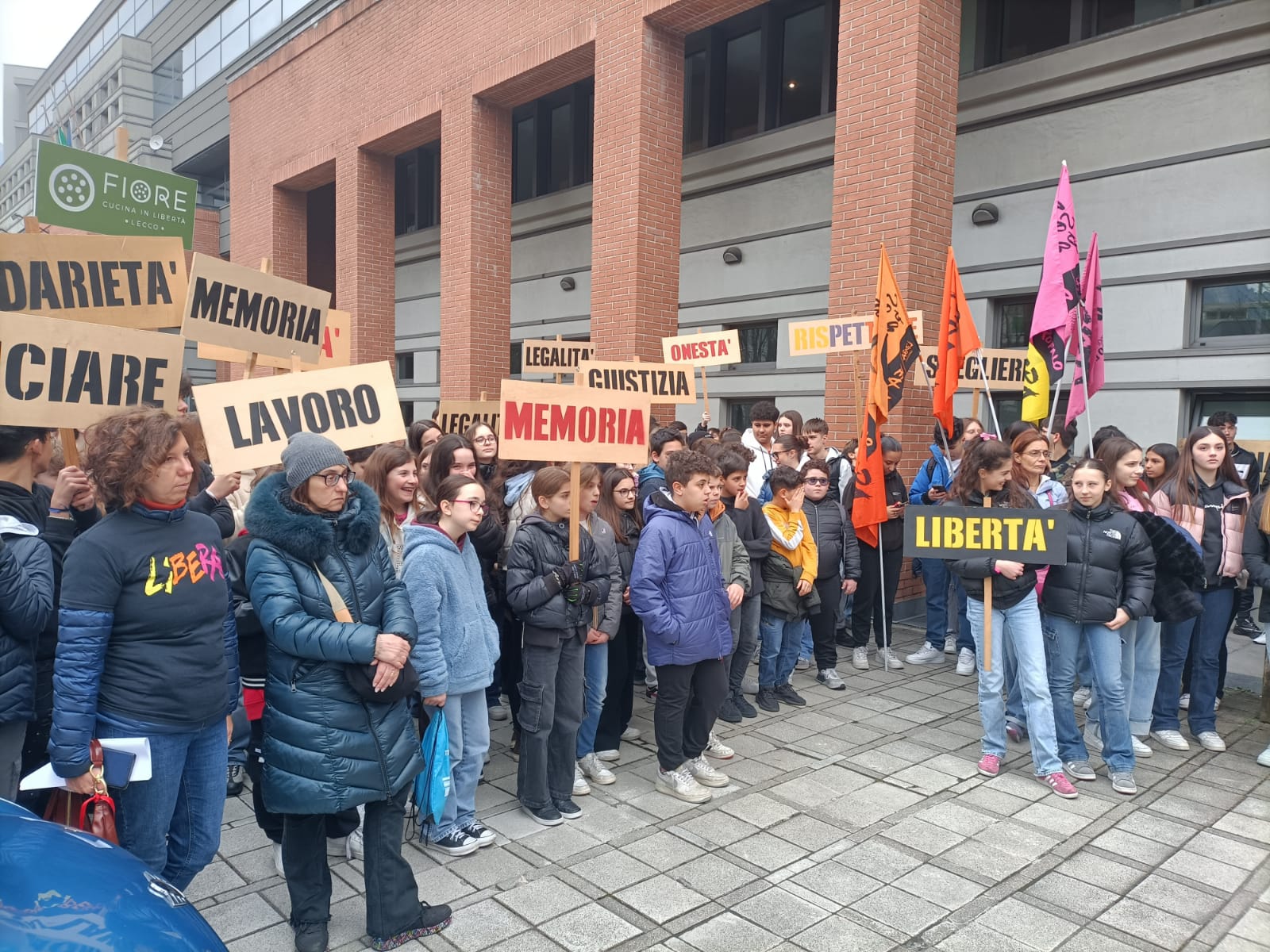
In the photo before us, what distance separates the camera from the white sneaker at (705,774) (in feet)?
16.2

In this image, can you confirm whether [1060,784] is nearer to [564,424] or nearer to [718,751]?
[718,751]

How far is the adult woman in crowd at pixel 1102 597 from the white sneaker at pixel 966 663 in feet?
6.89

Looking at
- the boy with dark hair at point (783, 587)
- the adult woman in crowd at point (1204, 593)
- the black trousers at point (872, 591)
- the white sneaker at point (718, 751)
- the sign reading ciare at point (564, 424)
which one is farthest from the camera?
the black trousers at point (872, 591)

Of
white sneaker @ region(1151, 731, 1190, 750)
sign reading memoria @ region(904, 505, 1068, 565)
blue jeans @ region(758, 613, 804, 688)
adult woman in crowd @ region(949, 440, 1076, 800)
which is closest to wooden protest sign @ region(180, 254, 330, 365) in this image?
blue jeans @ region(758, 613, 804, 688)

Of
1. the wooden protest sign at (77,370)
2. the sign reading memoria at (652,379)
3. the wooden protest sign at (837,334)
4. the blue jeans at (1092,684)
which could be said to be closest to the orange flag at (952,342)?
the wooden protest sign at (837,334)

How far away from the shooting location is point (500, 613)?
5.32 meters

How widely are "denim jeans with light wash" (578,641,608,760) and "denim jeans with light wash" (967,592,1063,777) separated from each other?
2.35 m

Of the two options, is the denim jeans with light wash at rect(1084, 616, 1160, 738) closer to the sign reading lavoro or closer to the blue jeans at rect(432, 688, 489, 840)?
the blue jeans at rect(432, 688, 489, 840)

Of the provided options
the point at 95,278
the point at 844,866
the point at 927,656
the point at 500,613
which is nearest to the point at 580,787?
the point at 500,613

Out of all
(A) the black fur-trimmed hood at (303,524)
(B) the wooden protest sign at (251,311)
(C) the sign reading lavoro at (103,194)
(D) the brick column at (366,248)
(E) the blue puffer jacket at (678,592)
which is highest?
(D) the brick column at (366,248)

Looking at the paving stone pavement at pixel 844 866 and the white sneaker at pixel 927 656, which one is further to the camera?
the white sneaker at pixel 927 656

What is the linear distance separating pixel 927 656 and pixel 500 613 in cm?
434

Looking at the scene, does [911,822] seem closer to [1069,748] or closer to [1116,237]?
[1069,748]

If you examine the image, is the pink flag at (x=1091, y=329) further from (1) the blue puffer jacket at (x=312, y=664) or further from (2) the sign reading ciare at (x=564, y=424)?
(1) the blue puffer jacket at (x=312, y=664)
